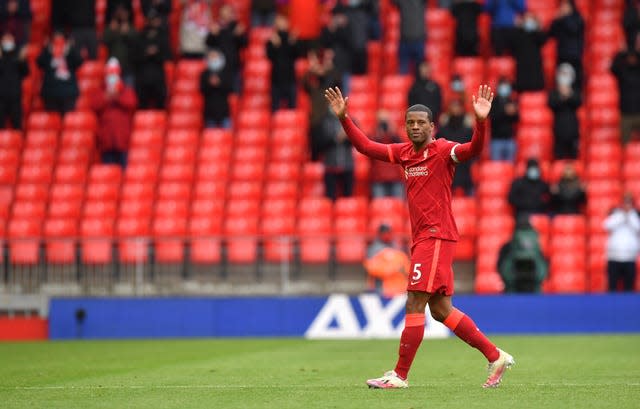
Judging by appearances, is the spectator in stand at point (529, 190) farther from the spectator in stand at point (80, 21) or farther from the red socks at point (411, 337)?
the red socks at point (411, 337)

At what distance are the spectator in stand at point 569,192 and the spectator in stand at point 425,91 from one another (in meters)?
2.82

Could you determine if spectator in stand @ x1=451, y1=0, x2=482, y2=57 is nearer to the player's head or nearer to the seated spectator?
the seated spectator

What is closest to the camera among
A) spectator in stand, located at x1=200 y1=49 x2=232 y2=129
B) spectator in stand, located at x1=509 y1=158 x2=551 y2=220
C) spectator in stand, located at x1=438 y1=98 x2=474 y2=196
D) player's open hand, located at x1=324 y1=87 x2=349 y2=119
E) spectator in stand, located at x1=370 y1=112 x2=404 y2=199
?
player's open hand, located at x1=324 y1=87 x2=349 y2=119

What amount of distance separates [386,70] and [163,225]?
6311 millimetres

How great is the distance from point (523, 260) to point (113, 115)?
9.30 meters

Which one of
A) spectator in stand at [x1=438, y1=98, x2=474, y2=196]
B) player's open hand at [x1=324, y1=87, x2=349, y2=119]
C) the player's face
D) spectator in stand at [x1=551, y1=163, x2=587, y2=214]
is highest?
player's open hand at [x1=324, y1=87, x2=349, y2=119]

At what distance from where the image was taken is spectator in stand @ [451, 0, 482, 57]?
26.7 meters

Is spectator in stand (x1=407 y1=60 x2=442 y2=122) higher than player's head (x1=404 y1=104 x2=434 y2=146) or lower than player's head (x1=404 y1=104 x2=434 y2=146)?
higher

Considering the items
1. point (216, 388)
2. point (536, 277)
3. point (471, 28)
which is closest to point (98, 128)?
point (471, 28)

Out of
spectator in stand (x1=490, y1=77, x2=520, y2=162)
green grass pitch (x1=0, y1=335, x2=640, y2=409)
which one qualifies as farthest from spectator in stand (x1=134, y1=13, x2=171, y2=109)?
green grass pitch (x1=0, y1=335, x2=640, y2=409)

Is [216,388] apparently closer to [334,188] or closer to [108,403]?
[108,403]

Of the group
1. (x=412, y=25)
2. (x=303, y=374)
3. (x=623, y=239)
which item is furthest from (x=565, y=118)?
(x=303, y=374)

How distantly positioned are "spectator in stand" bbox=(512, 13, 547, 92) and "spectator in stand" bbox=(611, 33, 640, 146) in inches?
63.4

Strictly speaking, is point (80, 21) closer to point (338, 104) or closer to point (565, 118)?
point (565, 118)
